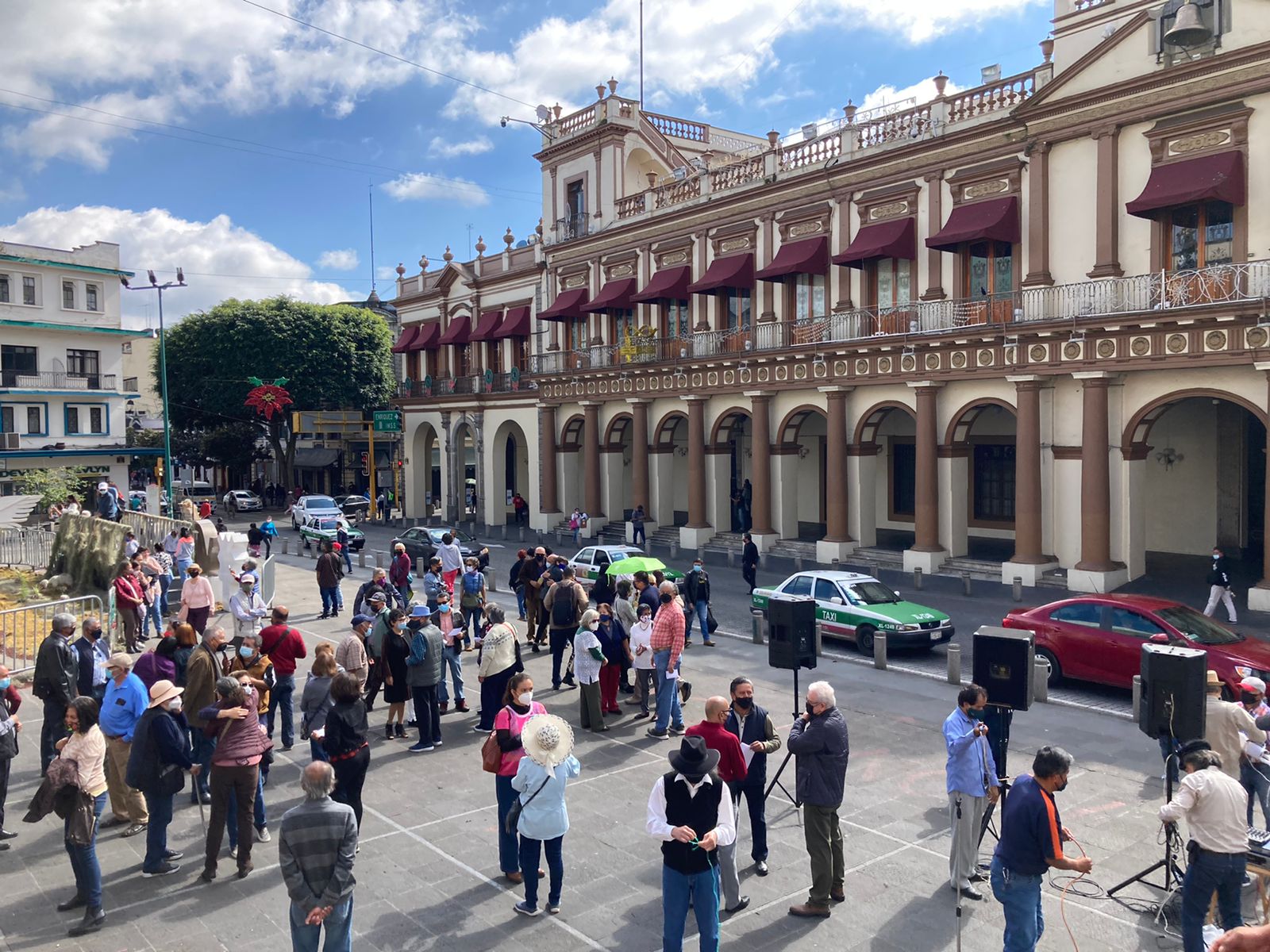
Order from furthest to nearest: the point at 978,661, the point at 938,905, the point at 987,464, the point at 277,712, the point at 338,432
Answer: the point at 338,432, the point at 987,464, the point at 277,712, the point at 978,661, the point at 938,905

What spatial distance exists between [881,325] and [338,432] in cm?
3235

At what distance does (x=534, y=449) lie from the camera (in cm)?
4231

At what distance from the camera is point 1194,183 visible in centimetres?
2075

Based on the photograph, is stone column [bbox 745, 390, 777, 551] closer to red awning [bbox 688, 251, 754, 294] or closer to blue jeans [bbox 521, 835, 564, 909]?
red awning [bbox 688, 251, 754, 294]

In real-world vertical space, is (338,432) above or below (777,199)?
below

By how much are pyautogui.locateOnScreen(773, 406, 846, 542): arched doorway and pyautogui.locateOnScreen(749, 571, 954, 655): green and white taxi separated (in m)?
10.9

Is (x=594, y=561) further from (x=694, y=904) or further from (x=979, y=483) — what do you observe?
(x=694, y=904)

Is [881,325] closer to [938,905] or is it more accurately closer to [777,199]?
[777,199]

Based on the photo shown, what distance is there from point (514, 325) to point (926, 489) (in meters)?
21.9

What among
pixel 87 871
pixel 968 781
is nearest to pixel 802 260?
pixel 968 781

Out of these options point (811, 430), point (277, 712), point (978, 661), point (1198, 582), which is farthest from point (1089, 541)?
point (277, 712)

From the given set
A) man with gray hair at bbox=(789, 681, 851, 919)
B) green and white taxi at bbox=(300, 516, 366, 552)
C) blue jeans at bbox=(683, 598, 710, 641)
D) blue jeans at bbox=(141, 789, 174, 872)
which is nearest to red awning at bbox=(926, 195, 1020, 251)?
blue jeans at bbox=(683, 598, 710, 641)

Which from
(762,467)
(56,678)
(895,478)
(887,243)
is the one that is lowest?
(56,678)

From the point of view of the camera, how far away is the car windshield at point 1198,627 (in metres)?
13.9
